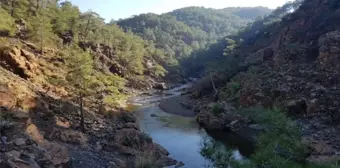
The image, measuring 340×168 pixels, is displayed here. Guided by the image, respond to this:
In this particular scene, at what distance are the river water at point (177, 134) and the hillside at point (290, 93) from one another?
9.63 ft

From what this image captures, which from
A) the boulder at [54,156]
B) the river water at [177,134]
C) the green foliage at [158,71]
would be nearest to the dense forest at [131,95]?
the boulder at [54,156]

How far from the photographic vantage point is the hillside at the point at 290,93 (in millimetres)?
24297

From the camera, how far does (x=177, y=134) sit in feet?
124

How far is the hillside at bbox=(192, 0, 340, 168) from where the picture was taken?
79.7 feet

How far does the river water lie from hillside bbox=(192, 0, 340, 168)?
294 cm

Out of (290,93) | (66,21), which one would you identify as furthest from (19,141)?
(66,21)

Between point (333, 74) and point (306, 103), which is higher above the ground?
point (333, 74)

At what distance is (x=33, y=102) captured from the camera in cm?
2920

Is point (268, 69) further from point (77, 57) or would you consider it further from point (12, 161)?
point (12, 161)

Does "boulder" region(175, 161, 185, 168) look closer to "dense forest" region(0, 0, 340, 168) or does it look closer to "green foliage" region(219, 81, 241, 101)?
"dense forest" region(0, 0, 340, 168)

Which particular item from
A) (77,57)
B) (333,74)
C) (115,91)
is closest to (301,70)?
(333,74)

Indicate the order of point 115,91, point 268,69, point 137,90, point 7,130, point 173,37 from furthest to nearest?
point 173,37 → point 137,90 → point 268,69 → point 115,91 → point 7,130

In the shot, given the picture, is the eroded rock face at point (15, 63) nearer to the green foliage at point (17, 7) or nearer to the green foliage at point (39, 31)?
the green foliage at point (39, 31)

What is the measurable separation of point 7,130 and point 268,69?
44.5 m
